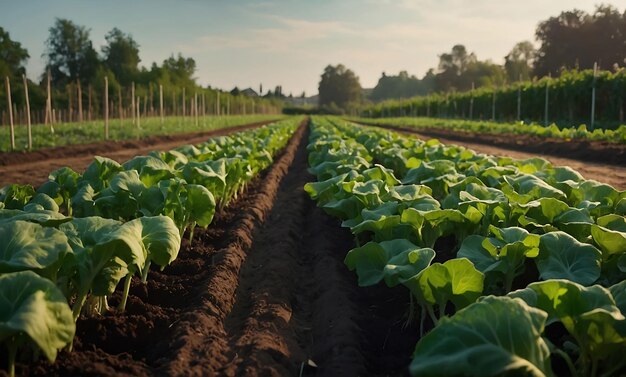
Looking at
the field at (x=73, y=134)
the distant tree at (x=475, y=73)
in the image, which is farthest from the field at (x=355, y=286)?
the distant tree at (x=475, y=73)

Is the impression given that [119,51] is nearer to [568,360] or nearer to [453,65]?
[453,65]

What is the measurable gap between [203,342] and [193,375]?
39cm

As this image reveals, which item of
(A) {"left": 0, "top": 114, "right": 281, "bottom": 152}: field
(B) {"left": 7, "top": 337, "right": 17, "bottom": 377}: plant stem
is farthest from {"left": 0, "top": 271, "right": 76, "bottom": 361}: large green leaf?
(A) {"left": 0, "top": 114, "right": 281, "bottom": 152}: field

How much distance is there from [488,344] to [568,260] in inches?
46.6

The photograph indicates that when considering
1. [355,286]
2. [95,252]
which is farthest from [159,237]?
[355,286]

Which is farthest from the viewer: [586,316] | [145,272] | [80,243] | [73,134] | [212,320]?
[73,134]

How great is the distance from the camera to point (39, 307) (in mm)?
1819

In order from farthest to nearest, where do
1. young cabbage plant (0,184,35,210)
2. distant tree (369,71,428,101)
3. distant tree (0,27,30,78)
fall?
distant tree (369,71,428,101), distant tree (0,27,30,78), young cabbage plant (0,184,35,210)

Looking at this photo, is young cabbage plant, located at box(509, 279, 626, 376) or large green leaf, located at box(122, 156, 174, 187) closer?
young cabbage plant, located at box(509, 279, 626, 376)

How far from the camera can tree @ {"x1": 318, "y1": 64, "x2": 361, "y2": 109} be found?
11944cm

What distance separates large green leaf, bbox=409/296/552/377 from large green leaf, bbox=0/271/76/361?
126cm

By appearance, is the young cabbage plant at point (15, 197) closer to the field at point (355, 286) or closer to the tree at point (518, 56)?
the field at point (355, 286)

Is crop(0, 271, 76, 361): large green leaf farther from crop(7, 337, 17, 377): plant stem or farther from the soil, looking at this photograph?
the soil

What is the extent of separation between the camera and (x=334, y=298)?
3.62 m
